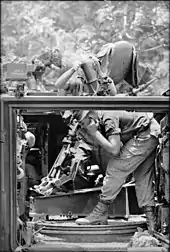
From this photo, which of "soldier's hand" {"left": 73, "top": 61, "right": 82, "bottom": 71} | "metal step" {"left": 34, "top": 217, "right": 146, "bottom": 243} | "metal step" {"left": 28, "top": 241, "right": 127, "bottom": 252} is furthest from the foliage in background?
"metal step" {"left": 28, "top": 241, "right": 127, "bottom": 252}

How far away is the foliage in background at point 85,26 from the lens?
9984mm

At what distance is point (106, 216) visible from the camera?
318 cm

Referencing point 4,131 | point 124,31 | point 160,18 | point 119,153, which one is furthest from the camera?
point 160,18

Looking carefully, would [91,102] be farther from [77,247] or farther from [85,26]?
[85,26]

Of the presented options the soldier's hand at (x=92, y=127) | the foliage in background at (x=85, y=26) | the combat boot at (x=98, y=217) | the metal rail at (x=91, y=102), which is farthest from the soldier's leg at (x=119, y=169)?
the foliage in background at (x=85, y=26)

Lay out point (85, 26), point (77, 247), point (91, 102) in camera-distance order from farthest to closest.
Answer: point (85, 26) → point (77, 247) → point (91, 102)

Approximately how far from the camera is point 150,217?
10.5 ft

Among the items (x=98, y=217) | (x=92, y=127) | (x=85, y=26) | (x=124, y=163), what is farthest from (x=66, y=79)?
(x=85, y=26)

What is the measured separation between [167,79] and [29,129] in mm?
7090

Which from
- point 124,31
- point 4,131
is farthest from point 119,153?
point 124,31

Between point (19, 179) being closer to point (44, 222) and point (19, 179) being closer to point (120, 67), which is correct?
point (44, 222)

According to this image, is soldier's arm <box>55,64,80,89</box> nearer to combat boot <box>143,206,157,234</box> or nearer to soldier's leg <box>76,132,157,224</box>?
soldier's leg <box>76,132,157,224</box>

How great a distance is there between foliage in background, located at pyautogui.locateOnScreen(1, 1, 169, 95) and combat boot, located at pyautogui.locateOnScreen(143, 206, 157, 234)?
6334 millimetres

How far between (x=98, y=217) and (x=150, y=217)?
0.75ft
